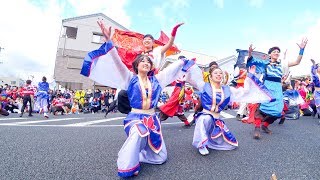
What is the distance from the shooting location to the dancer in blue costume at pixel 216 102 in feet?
11.9

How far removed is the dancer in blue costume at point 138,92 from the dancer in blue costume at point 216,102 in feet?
2.37

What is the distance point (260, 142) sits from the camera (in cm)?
420

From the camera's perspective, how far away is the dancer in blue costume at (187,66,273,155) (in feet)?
11.9

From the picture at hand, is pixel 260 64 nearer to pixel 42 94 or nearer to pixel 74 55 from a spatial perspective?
pixel 42 94

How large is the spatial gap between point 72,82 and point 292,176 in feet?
81.7

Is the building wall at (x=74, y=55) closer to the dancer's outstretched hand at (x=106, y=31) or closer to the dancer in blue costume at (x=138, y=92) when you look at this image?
the dancer in blue costume at (x=138, y=92)

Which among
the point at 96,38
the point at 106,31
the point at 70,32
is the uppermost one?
the point at 70,32

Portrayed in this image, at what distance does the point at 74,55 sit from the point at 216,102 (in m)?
24.2

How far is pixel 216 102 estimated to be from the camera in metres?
3.74

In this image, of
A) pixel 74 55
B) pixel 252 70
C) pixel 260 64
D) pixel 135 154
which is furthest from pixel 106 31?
pixel 74 55

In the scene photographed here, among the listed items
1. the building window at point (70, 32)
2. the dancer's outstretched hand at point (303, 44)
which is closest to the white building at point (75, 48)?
the building window at point (70, 32)

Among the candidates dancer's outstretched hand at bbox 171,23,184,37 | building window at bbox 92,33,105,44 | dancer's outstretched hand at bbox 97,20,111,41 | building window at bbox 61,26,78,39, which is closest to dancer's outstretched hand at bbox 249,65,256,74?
dancer's outstretched hand at bbox 171,23,184,37

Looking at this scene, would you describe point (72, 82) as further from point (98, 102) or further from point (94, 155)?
point (94, 155)

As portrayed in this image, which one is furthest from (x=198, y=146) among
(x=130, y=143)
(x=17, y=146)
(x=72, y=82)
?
(x=72, y=82)
